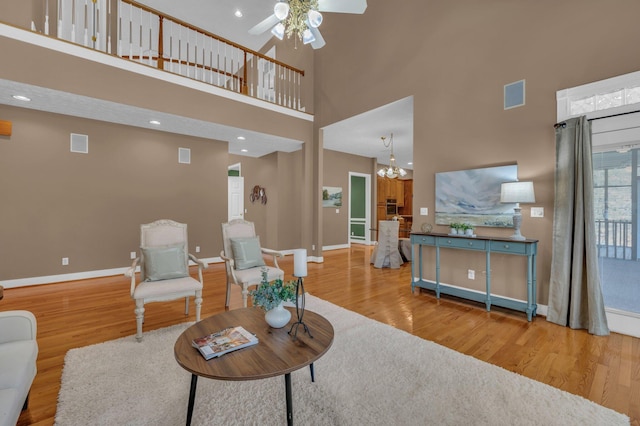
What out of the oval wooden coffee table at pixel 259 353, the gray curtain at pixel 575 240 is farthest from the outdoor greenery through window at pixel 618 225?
the oval wooden coffee table at pixel 259 353

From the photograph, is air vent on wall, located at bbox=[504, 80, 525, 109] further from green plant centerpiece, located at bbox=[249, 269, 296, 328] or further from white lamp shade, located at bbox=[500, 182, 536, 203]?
green plant centerpiece, located at bbox=[249, 269, 296, 328]

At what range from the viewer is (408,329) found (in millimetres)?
2816

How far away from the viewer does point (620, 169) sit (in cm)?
279

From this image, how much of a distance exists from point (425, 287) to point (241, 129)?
4215mm

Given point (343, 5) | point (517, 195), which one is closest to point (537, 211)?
point (517, 195)

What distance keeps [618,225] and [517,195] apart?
95 cm

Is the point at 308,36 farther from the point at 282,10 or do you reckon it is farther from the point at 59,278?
the point at 59,278

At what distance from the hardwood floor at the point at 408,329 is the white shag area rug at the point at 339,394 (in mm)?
174

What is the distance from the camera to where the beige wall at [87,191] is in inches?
164

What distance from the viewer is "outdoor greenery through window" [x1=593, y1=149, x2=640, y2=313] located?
273 cm

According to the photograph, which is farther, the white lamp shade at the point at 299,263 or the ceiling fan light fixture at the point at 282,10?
the ceiling fan light fixture at the point at 282,10

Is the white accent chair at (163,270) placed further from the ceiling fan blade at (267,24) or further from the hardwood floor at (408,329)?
the ceiling fan blade at (267,24)

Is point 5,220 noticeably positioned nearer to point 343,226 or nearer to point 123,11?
point 123,11

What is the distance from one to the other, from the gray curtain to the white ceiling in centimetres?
235
